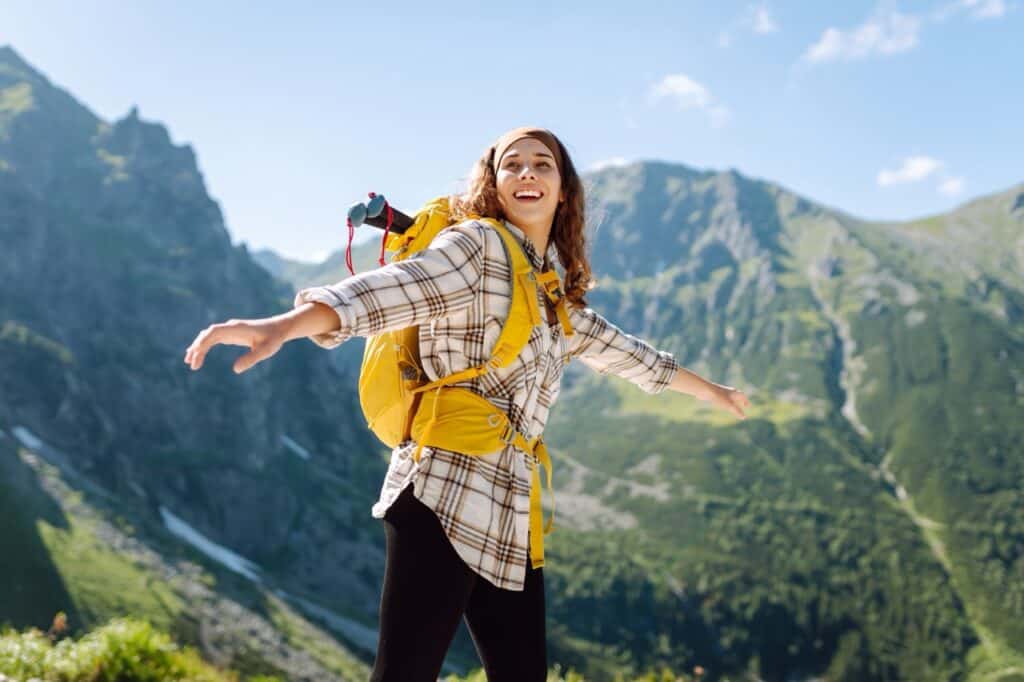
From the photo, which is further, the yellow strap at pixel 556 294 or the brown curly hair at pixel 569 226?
the brown curly hair at pixel 569 226

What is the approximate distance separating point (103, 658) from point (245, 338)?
6721mm

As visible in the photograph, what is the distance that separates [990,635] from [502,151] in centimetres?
21394

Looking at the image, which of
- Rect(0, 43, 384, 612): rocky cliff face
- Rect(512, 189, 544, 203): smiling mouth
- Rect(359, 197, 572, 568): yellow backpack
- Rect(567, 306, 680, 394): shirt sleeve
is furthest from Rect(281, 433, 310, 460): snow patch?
Rect(512, 189, 544, 203): smiling mouth

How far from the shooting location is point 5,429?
94.8m

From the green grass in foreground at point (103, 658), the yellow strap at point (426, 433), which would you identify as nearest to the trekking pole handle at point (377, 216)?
the yellow strap at point (426, 433)

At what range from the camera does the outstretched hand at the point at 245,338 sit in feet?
9.58

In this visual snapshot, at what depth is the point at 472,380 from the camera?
3.86 m

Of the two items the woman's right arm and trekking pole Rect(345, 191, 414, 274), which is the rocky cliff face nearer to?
trekking pole Rect(345, 191, 414, 274)

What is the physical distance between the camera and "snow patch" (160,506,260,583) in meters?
112

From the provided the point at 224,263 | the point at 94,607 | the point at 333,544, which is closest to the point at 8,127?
the point at 224,263

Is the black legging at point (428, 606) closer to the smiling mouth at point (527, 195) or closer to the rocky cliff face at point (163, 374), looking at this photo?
the smiling mouth at point (527, 195)

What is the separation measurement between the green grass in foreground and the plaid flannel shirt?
5.87m

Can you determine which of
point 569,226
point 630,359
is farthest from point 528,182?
point 630,359

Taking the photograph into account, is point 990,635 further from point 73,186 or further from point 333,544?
point 73,186
